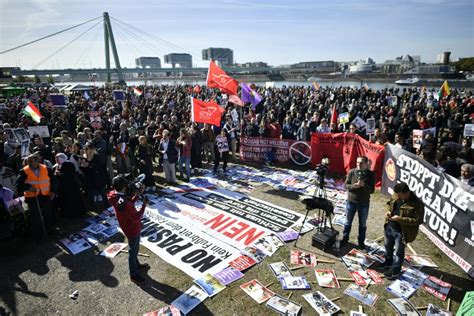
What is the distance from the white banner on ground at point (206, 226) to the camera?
238 inches

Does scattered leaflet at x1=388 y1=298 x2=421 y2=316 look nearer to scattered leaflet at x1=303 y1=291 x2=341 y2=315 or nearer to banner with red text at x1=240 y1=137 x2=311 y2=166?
scattered leaflet at x1=303 y1=291 x2=341 y2=315

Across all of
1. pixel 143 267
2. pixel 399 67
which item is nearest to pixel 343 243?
pixel 143 267

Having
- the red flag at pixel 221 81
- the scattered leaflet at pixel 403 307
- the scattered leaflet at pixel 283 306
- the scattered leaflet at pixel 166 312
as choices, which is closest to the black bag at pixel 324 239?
the scattered leaflet at pixel 403 307

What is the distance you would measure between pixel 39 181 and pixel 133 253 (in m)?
3.20

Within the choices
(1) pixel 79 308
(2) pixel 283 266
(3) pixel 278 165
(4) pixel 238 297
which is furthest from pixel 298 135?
(1) pixel 79 308

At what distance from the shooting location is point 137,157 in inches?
371

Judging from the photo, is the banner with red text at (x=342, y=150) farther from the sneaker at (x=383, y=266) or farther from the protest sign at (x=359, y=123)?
the sneaker at (x=383, y=266)

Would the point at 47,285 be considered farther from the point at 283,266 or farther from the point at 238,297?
the point at 283,266

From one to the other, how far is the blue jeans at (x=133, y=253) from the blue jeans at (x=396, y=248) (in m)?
4.69

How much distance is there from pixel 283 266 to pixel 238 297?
1.21 m

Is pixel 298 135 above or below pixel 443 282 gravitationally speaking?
above

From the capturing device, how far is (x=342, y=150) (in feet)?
35.8

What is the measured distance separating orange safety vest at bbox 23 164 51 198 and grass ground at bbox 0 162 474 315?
124 cm

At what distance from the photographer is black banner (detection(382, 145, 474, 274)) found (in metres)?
5.41
